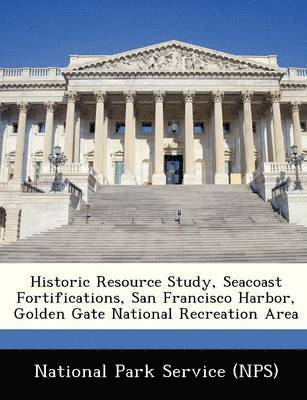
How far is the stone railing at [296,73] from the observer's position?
143 ft

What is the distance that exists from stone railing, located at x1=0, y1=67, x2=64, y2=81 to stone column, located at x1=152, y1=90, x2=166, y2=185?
12867mm

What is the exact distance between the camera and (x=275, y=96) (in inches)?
1571

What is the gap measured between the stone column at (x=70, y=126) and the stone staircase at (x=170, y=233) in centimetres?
1032

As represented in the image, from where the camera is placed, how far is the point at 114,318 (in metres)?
7.52

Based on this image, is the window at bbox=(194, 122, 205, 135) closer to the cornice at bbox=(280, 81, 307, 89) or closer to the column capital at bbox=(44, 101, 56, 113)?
the cornice at bbox=(280, 81, 307, 89)

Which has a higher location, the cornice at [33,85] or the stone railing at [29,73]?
the stone railing at [29,73]

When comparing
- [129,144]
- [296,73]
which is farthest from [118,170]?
[296,73]

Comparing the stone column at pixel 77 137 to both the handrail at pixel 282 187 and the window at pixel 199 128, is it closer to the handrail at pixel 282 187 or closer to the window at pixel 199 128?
the window at pixel 199 128

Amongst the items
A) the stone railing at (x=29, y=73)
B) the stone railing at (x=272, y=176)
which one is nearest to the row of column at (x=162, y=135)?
the stone railing at (x=29, y=73)

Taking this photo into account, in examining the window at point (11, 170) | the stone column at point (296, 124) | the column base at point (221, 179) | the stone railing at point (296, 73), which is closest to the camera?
the column base at point (221, 179)

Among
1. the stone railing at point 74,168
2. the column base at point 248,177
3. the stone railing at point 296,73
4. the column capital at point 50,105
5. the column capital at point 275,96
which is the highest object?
the stone railing at point 296,73

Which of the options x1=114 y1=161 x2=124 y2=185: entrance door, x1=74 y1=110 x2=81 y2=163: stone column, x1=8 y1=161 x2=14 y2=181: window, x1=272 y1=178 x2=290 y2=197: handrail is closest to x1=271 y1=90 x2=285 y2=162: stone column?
x1=272 y1=178 x2=290 y2=197: handrail

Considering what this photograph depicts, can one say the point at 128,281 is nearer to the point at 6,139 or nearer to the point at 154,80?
the point at 154,80
